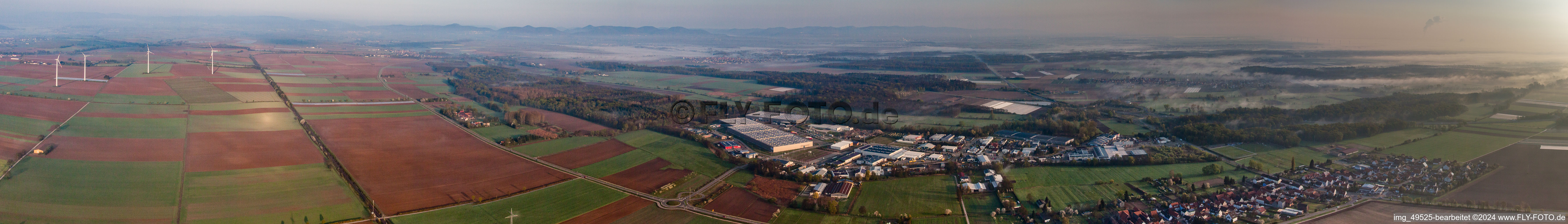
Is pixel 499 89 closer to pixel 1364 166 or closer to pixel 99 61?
pixel 99 61

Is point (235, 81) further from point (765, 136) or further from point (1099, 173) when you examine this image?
point (1099, 173)

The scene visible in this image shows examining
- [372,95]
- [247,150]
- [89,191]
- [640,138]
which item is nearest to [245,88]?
[372,95]

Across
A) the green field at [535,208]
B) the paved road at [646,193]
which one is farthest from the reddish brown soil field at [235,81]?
the green field at [535,208]

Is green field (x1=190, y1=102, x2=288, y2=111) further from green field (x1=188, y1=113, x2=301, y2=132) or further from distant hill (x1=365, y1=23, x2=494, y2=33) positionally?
distant hill (x1=365, y1=23, x2=494, y2=33)

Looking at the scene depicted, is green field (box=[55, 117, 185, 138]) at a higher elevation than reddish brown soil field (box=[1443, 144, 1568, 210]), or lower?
lower

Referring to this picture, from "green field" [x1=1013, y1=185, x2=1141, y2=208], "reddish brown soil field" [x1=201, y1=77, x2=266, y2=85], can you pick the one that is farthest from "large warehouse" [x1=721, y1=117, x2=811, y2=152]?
"reddish brown soil field" [x1=201, y1=77, x2=266, y2=85]

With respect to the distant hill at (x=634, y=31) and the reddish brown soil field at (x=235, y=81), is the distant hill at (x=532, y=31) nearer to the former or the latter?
the distant hill at (x=634, y=31)

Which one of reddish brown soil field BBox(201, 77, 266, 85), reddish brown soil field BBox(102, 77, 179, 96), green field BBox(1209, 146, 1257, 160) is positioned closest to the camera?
green field BBox(1209, 146, 1257, 160)
